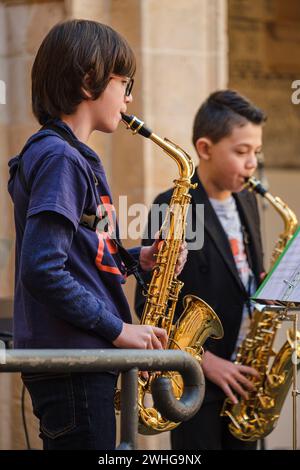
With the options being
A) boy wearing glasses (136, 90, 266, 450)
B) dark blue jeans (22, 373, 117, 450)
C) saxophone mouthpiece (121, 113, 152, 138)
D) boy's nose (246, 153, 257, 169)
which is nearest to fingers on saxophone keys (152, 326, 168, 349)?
dark blue jeans (22, 373, 117, 450)

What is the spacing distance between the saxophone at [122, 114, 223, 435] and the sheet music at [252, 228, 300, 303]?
0.97 ft

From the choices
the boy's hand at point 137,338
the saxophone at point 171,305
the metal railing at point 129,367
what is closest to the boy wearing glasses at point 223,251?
the saxophone at point 171,305

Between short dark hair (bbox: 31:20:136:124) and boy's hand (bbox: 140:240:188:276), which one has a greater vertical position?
short dark hair (bbox: 31:20:136:124)

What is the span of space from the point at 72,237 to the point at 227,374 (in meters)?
1.49

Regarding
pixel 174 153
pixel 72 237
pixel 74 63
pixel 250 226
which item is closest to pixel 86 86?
pixel 74 63

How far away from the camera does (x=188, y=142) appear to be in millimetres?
5461

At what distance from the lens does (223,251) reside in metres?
4.38

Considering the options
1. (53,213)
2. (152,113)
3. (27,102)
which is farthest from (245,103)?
(53,213)

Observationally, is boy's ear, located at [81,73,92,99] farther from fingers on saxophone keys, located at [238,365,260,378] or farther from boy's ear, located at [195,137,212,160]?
fingers on saxophone keys, located at [238,365,260,378]

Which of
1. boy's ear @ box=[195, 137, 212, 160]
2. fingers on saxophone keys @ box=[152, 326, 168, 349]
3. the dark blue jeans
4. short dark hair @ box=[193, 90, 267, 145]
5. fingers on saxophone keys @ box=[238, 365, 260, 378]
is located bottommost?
fingers on saxophone keys @ box=[238, 365, 260, 378]

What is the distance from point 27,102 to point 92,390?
2.68 meters

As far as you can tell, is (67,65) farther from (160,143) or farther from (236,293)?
(236,293)

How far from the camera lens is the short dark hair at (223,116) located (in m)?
4.51

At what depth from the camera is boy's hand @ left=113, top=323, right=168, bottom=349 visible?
3.07m
